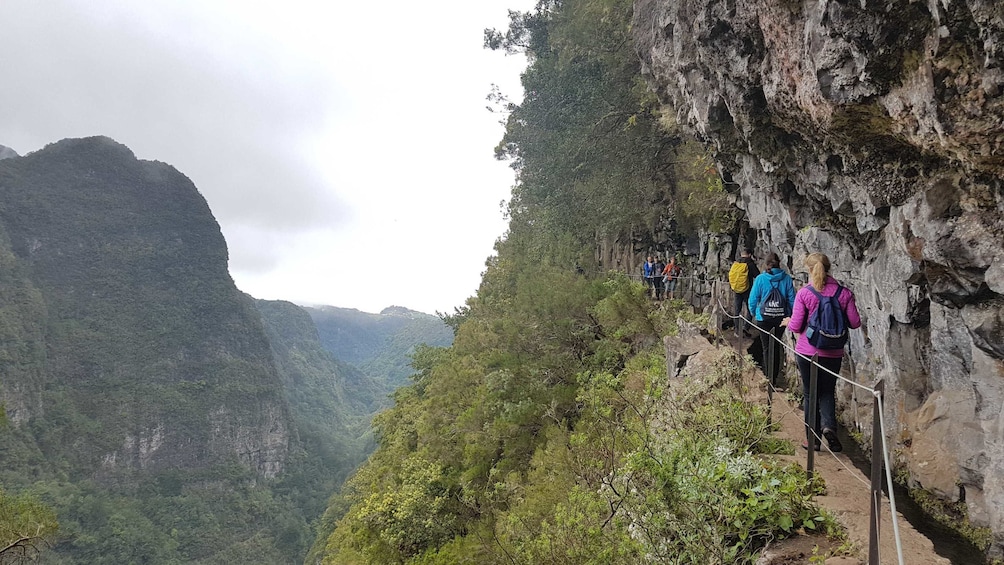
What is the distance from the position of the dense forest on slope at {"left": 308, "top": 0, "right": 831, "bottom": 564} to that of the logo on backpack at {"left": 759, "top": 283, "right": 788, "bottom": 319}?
66cm

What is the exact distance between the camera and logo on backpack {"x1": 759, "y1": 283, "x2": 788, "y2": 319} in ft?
17.1

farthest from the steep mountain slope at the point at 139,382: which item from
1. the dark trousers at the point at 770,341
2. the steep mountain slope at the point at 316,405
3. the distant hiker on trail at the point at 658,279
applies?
the dark trousers at the point at 770,341

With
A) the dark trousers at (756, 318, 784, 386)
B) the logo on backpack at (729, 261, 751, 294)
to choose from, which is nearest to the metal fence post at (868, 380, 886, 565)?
the dark trousers at (756, 318, 784, 386)

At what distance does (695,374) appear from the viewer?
19.8 ft

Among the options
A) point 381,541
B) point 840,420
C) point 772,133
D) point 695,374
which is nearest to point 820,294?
point 695,374

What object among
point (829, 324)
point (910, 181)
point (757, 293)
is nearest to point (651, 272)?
point (757, 293)

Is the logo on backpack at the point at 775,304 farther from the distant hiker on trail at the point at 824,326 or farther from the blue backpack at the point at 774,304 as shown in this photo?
the distant hiker on trail at the point at 824,326

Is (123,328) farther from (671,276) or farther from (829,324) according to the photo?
(829,324)

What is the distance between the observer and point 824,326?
146 inches

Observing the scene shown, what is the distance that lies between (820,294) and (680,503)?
6.70ft

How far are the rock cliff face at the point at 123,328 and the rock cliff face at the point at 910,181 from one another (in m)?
82.5

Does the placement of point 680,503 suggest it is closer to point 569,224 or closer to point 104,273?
point 569,224

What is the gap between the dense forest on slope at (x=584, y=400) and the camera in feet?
11.6

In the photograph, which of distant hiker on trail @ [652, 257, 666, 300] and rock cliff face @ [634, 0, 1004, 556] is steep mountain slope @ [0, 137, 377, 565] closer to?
distant hiker on trail @ [652, 257, 666, 300]
